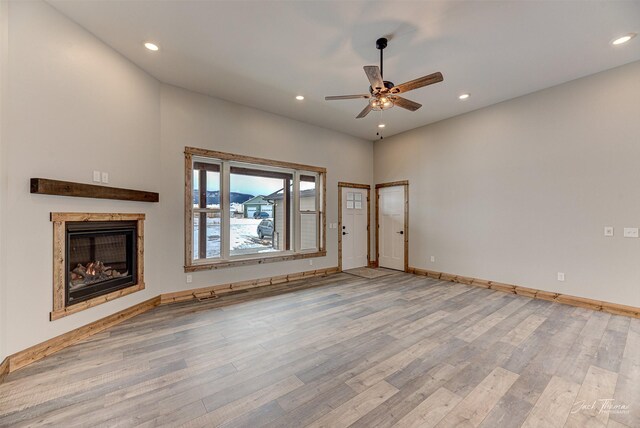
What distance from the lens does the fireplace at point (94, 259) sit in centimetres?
269

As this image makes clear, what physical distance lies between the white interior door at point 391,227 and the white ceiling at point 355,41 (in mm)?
2698

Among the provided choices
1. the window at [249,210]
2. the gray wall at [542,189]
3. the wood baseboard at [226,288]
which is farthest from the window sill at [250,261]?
the gray wall at [542,189]

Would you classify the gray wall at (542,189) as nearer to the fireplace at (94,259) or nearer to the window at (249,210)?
the window at (249,210)

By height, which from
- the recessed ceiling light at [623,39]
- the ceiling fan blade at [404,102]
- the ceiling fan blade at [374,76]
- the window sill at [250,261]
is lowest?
the window sill at [250,261]

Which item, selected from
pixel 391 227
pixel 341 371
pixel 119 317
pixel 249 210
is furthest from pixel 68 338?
pixel 391 227

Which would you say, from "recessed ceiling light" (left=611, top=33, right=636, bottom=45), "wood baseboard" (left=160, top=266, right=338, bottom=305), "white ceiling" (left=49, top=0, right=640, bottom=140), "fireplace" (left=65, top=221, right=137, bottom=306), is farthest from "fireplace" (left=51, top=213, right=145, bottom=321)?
"recessed ceiling light" (left=611, top=33, right=636, bottom=45)

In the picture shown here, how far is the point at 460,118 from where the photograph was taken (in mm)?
5301

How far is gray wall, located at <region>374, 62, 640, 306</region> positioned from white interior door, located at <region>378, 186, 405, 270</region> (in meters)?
0.49

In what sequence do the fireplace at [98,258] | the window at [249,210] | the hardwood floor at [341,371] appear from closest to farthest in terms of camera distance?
the hardwood floor at [341,371], the fireplace at [98,258], the window at [249,210]

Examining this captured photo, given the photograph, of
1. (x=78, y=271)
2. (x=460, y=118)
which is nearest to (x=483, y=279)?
(x=460, y=118)

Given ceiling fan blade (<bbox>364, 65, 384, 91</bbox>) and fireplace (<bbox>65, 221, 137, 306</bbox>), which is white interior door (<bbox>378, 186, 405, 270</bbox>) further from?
fireplace (<bbox>65, 221, 137, 306</bbox>)

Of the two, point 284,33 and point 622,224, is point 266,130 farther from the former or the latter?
point 622,224

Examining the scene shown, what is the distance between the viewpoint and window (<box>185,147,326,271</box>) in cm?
443

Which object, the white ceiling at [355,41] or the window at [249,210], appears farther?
the window at [249,210]
